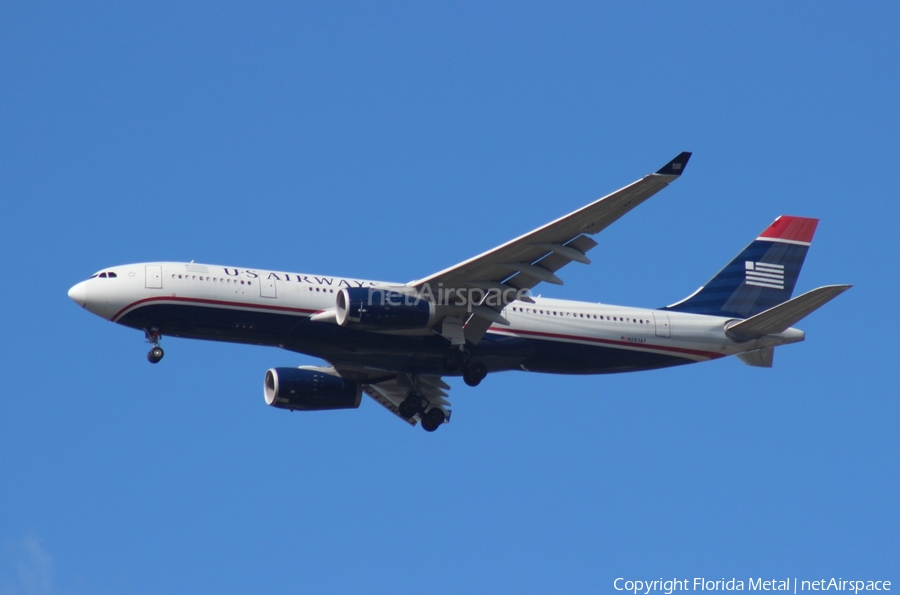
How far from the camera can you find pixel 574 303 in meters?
38.6

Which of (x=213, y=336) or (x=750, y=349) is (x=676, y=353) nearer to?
(x=750, y=349)

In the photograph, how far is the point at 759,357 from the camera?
39.7 metres

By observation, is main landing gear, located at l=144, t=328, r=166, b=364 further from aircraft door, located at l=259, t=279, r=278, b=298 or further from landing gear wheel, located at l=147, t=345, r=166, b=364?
aircraft door, located at l=259, t=279, r=278, b=298

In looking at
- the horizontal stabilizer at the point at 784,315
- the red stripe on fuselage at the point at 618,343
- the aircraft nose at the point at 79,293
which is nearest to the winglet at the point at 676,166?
the horizontal stabilizer at the point at 784,315

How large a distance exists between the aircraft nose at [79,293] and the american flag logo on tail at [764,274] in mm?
21011

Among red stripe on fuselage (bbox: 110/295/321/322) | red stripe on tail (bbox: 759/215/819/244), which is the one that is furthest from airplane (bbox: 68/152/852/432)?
red stripe on tail (bbox: 759/215/819/244)

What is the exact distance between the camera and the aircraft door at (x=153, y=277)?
3472 cm

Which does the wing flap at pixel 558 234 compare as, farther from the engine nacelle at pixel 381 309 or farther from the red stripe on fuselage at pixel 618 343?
the red stripe on fuselage at pixel 618 343

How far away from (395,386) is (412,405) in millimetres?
1640

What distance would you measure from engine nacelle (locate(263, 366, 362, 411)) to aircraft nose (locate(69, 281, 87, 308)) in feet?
24.9

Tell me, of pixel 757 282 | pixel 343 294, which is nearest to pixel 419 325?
pixel 343 294

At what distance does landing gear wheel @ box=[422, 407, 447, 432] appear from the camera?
40812 millimetres

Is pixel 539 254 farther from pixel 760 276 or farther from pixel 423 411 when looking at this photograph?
pixel 760 276

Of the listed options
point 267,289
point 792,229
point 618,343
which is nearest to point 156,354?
point 267,289
